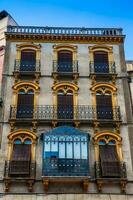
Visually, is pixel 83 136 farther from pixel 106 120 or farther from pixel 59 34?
pixel 59 34

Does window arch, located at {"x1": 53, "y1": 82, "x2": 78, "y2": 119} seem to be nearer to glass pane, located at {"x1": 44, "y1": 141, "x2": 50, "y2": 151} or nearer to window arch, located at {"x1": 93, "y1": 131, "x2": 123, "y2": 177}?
glass pane, located at {"x1": 44, "y1": 141, "x2": 50, "y2": 151}

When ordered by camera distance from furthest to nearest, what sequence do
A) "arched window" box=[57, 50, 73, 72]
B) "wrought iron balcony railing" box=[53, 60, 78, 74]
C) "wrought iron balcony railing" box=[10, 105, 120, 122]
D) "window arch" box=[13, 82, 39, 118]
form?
"arched window" box=[57, 50, 73, 72]
"wrought iron balcony railing" box=[53, 60, 78, 74]
"window arch" box=[13, 82, 39, 118]
"wrought iron balcony railing" box=[10, 105, 120, 122]

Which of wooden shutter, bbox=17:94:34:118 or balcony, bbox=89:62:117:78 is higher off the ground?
balcony, bbox=89:62:117:78

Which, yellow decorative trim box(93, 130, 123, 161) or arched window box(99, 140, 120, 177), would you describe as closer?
arched window box(99, 140, 120, 177)

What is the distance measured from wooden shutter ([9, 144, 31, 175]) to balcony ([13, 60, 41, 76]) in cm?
568

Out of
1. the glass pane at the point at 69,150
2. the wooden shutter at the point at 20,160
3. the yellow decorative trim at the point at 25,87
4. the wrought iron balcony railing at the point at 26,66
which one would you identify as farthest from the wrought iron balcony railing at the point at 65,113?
the wrought iron balcony railing at the point at 26,66

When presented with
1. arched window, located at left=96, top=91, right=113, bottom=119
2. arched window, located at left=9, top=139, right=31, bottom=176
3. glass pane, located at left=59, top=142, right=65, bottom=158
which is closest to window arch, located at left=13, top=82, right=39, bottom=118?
arched window, located at left=9, top=139, right=31, bottom=176

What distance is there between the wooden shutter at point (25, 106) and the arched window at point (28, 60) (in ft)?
7.59

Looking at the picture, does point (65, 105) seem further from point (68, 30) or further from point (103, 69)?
point (68, 30)

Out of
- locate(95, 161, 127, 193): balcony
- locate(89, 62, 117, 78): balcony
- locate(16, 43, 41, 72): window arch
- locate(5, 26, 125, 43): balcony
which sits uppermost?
locate(5, 26, 125, 43): balcony

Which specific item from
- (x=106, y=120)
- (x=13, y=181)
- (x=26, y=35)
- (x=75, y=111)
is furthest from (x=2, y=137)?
(x=26, y=35)

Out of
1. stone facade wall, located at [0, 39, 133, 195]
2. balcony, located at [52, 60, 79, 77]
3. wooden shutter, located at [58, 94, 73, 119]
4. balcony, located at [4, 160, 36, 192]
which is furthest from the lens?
balcony, located at [52, 60, 79, 77]

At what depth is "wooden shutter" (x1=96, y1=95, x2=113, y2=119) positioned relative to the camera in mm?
23797

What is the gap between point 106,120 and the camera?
23.2m
